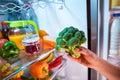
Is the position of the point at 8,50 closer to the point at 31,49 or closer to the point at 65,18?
the point at 31,49

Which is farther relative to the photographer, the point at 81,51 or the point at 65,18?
the point at 65,18

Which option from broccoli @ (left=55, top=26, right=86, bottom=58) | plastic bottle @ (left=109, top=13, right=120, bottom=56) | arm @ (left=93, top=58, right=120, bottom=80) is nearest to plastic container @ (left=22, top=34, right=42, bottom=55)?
broccoli @ (left=55, top=26, right=86, bottom=58)

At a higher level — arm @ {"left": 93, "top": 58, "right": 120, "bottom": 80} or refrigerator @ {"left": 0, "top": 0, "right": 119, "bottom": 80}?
refrigerator @ {"left": 0, "top": 0, "right": 119, "bottom": 80}

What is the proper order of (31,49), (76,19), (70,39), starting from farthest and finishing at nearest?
(76,19)
(31,49)
(70,39)

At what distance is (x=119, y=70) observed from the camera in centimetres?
101

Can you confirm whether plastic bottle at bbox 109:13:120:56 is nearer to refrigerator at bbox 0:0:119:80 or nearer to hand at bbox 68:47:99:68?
refrigerator at bbox 0:0:119:80

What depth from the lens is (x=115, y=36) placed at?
3.59ft

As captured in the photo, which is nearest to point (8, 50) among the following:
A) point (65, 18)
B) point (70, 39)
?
point (70, 39)

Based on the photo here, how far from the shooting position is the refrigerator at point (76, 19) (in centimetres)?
106

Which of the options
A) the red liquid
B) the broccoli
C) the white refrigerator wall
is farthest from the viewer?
the white refrigerator wall

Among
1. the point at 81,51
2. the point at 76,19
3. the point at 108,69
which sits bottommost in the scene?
the point at 108,69

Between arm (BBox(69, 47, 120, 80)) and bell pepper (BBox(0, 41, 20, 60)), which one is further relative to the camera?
arm (BBox(69, 47, 120, 80))

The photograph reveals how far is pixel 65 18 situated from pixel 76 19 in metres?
0.07

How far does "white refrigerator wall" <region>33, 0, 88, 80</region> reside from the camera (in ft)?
3.60
